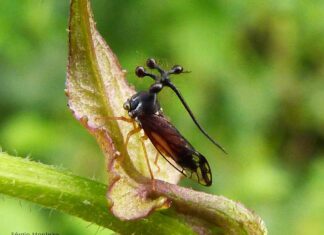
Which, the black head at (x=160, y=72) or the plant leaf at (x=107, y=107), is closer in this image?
the plant leaf at (x=107, y=107)

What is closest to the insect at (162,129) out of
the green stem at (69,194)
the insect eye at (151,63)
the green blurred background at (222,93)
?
the insect eye at (151,63)

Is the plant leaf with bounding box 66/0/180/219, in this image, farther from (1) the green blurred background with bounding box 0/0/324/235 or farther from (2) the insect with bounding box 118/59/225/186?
(1) the green blurred background with bounding box 0/0/324/235

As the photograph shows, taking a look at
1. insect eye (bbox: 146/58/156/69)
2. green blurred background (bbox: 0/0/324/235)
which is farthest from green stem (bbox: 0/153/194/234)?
green blurred background (bbox: 0/0/324/235)

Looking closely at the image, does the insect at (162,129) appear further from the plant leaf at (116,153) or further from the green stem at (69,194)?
the green stem at (69,194)

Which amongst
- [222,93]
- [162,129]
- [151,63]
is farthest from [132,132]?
[222,93]

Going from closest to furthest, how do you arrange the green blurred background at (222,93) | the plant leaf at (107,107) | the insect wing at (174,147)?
the plant leaf at (107,107) < the insect wing at (174,147) < the green blurred background at (222,93)

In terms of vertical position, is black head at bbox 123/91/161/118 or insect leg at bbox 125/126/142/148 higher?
black head at bbox 123/91/161/118

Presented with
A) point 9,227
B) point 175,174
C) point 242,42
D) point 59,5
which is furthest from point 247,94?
point 175,174

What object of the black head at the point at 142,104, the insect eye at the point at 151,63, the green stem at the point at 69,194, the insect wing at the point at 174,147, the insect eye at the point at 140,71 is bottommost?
the green stem at the point at 69,194
